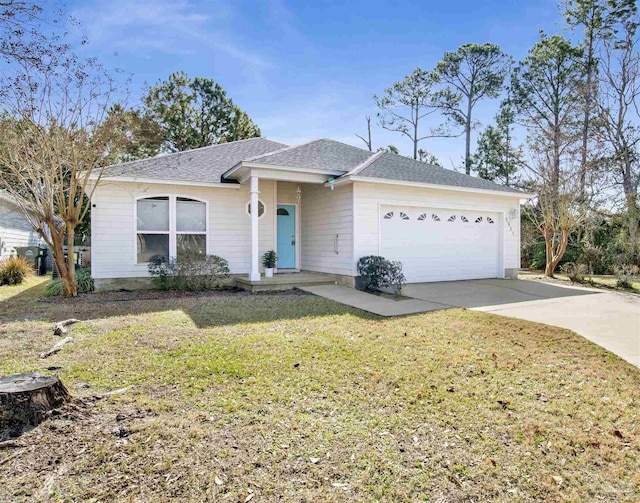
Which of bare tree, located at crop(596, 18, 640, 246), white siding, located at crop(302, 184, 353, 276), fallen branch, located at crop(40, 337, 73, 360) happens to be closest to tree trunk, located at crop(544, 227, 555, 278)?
white siding, located at crop(302, 184, 353, 276)

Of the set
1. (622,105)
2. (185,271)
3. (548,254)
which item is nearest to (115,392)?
(185,271)

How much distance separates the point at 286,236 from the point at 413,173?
4.48m

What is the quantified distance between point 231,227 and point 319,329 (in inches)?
249

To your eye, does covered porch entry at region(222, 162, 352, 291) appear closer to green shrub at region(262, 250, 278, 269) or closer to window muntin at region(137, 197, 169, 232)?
green shrub at region(262, 250, 278, 269)

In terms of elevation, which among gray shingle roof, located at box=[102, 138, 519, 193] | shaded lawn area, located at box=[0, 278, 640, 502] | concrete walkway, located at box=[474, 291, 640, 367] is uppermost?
gray shingle roof, located at box=[102, 138, 519, 193]

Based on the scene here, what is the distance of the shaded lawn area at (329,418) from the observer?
2426mm

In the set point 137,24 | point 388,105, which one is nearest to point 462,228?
point 137,24

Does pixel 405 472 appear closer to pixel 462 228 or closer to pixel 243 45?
pixel 462 228

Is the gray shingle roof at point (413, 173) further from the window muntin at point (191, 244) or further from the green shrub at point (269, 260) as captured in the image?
the window muntin at point (191, 244)

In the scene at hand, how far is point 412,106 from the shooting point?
28.3 metres

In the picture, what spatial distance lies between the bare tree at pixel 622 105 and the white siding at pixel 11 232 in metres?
28.8

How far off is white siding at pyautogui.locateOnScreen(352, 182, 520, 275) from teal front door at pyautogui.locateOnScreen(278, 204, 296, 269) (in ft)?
10.3

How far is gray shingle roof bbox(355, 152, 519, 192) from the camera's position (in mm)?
10922

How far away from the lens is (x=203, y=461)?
8.61ft
